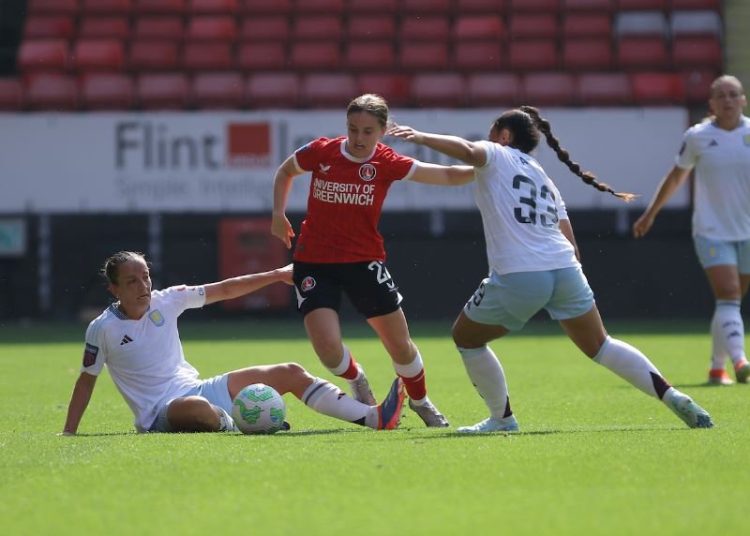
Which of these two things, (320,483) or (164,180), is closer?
(320,483)

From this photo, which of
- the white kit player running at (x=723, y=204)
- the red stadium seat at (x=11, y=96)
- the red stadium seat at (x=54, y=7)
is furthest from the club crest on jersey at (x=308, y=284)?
the red stadium seat at (x=54, y=7)

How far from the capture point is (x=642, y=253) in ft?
64.1

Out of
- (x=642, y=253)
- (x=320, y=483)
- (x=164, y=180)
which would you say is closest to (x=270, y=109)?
(x=164, y=180)

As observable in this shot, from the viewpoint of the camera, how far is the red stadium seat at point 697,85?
20.4 metres

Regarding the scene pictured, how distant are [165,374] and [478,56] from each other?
15323 mm

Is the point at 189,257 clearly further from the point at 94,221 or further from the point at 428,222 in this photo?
the point at 428,222

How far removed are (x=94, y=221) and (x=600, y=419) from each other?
1326cm

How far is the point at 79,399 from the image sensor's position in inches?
289

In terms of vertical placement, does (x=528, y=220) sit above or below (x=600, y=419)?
above

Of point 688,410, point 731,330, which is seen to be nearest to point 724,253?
point 731,330

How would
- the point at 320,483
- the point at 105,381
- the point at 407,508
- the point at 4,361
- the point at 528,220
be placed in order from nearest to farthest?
the point at 407,508 < the point at 320,483 < the point at 528,220 < the point at 105,381 < the point at 4,361

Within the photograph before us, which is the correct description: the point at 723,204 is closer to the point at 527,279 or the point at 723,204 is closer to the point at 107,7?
the point at 527,279

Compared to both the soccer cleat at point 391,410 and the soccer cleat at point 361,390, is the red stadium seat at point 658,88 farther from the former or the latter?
the soccer cleat at point 391,410

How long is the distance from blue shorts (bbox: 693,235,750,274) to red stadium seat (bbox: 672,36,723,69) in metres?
11.5
